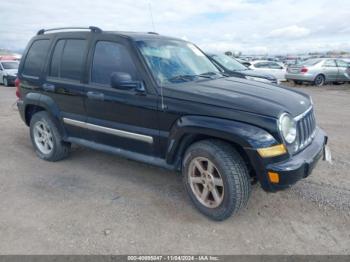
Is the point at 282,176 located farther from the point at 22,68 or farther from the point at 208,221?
the point at 22,68

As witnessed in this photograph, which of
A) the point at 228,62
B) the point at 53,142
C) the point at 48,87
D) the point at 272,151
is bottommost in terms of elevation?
the point at 53,142

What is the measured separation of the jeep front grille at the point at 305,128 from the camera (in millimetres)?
3109

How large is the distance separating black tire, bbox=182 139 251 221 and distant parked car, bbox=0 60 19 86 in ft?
54.9

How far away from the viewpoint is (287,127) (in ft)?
9.62

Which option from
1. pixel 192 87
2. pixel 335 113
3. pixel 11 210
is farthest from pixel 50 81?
pixel 335 113

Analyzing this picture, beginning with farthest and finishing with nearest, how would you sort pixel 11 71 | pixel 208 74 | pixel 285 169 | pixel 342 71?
pixel 11 71 < pixel 342 71 < pixel 208 74 < pixel 285 169

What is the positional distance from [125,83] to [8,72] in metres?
16.7

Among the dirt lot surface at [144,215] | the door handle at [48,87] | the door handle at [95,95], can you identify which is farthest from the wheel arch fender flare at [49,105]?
the door handle at [95,95]

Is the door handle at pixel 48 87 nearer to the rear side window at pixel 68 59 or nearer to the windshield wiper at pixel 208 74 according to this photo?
the rear side window at pixel 68 59

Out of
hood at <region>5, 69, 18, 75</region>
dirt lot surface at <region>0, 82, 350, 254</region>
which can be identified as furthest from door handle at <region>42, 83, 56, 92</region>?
hood at <region>5, 69, 18, 75</region>

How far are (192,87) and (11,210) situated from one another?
2.37 metres

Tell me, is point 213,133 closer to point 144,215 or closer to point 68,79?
point 144,215

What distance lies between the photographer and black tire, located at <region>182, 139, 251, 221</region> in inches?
117

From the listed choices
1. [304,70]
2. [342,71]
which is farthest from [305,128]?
[342,71]
